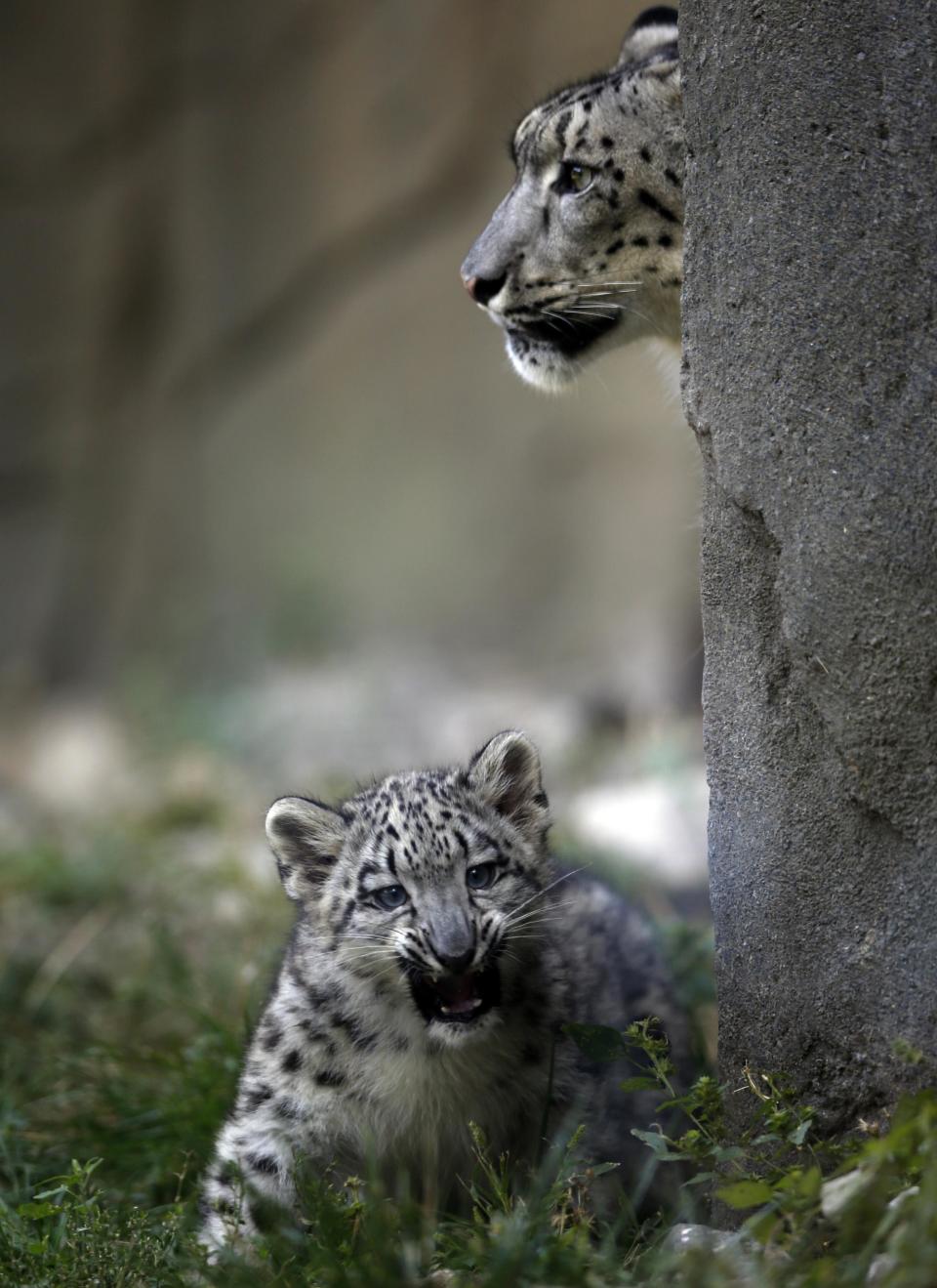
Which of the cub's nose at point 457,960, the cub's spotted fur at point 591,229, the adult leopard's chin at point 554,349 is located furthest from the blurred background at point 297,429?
the cub's nose at point 457,960

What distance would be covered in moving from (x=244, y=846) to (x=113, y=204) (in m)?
8.74

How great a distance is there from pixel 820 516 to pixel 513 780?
1.54 meters

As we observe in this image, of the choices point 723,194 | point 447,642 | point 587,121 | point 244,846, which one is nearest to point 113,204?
point 447,642

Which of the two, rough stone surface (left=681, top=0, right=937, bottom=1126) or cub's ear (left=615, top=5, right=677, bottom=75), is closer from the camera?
rough stone surface (left=681, top=0, right=937, bottom=1126)

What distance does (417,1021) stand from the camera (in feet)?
13.4

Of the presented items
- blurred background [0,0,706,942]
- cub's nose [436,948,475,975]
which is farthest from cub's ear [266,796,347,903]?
blurred background [0,0,706,942]

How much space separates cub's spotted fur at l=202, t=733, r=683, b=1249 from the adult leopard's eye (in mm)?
2067

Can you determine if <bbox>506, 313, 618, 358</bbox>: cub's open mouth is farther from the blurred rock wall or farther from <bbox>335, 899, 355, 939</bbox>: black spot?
the blurred rock wall

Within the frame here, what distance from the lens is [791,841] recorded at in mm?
3508

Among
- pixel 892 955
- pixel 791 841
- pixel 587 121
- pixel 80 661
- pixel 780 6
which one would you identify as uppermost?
pixel 80 661

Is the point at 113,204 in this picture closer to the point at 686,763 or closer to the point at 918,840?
the point at 686,763

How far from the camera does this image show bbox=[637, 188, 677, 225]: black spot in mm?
4863

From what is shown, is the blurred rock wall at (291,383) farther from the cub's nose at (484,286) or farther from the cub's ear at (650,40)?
the cub's nose at (484,286)

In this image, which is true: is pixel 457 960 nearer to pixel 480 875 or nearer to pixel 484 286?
pixel 480 875
